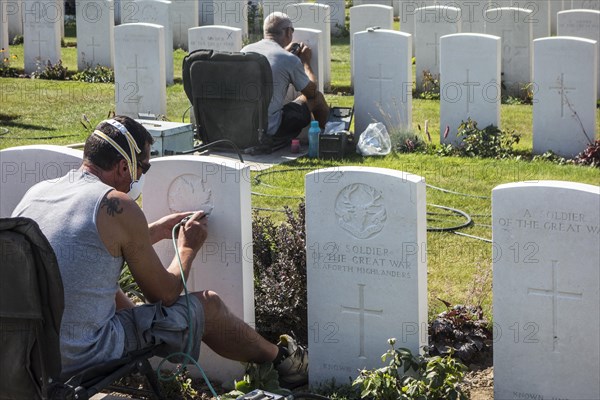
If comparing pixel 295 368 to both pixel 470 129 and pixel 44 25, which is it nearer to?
pixel 470 129

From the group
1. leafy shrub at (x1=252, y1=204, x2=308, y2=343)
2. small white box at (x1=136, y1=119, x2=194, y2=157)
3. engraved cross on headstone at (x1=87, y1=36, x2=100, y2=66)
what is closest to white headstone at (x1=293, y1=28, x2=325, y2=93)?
small white box at (x1=136, y1=119, x2=194, y2=157)

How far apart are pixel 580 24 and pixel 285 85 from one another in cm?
425

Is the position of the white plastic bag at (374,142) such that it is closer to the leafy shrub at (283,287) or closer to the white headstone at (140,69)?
the white headstone at (140,69)

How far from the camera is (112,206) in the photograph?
16.1ft

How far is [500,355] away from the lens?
559cm

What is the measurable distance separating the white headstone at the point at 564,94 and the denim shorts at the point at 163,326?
6.29 meters

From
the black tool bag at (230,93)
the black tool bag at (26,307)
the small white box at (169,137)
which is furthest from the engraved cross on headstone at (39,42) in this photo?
the black tool bag at (26,307)

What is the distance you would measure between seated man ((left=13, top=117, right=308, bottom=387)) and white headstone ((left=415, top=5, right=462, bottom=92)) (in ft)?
29.8

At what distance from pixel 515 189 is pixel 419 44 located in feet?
31.0

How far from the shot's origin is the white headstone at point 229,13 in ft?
54.2

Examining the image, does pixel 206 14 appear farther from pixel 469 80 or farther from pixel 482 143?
pixel 482 143

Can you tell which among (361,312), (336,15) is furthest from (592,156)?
(336,15)

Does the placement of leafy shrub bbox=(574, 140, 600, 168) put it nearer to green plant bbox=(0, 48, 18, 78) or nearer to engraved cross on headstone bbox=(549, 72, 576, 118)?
engraved cross on headstone bbox=(549, 72, 576, 118)

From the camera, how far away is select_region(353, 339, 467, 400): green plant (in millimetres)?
5348
